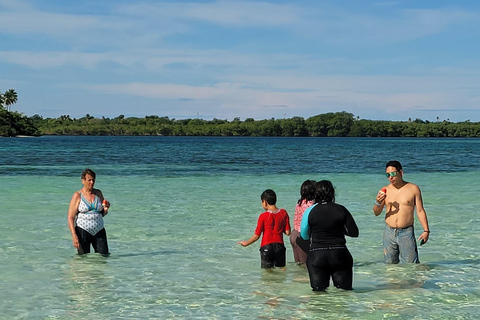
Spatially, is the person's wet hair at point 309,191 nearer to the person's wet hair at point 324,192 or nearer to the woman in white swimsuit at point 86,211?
the person's wet hair at point 324,192

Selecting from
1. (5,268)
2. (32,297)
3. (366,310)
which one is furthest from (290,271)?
(5,268)

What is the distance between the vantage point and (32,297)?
890cm

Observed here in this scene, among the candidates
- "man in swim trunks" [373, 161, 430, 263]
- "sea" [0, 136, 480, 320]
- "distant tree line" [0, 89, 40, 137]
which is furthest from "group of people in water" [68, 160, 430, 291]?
"distant tree line" [0, 89, 40, 137]

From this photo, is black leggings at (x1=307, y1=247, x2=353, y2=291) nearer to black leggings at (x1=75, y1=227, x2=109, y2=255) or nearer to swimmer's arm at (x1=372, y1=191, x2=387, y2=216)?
swimmer's arm at (x1=372, y1=191, x2=387, y2=216)

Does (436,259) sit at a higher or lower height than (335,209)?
lower

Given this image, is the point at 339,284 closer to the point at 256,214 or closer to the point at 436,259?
the point at 436,259

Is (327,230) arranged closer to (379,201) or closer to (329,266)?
(329,266)

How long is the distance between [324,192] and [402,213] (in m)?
2.33

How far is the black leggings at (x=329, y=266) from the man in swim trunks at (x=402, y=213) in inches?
71.7

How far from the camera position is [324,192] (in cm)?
749

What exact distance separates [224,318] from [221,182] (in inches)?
966

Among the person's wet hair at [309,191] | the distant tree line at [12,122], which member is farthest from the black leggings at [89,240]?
the distant tree line at [12,122]

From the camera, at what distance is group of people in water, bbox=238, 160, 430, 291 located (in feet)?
24.5

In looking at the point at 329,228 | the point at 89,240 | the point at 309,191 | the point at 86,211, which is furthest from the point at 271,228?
the point at 89,240
